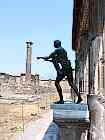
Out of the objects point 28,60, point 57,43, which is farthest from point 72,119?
point 28,60

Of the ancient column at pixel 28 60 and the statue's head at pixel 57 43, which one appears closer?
the statue's head at pixel 57 43

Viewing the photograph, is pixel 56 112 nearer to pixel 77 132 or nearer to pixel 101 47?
pixel 77 132

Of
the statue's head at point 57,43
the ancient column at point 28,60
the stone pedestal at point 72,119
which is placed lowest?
the stone pedestal at point 72,119

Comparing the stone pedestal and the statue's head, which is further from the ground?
the statue's head

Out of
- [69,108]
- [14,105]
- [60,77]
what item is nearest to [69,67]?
[60,77]

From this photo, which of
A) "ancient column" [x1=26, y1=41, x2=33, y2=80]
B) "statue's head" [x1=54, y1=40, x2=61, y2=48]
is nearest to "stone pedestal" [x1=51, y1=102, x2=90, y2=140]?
"statue's head" [x1=54, y1=40, x2=61, y2=48]

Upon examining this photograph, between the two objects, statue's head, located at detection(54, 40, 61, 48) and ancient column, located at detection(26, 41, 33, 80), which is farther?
ancient column, located at detection(26, 41, 33, 80)

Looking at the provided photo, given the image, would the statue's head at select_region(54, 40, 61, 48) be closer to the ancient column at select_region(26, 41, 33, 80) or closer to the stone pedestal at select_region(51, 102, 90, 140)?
the stone pedestal at select_region(51, 102, 90, 140)

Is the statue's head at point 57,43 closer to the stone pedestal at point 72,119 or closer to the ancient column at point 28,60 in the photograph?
the stone pedestal at point 72,119

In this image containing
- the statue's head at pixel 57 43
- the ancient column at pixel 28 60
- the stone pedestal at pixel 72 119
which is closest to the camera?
the stone pedestal at pixel 72 119

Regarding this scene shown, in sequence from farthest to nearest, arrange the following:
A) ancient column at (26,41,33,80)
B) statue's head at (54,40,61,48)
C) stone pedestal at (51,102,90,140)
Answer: ancient column at (26,41,33,80)
statue's head at (54,40,61,48)
stone pedestal at (51,102,90,140)

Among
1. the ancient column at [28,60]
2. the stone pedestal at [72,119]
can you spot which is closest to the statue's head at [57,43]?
the stone pedestal at [72,119]

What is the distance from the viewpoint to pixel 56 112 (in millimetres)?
6562

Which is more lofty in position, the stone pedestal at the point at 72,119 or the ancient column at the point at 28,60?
the ancient column at the point at 28,60
